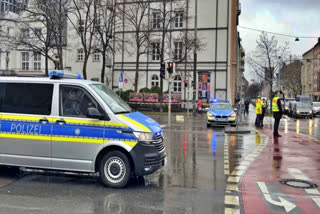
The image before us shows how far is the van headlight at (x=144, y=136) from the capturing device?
675 cm

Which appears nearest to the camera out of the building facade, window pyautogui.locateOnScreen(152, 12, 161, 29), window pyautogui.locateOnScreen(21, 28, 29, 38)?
window pyautogui.locateOnScreen(21, 28, 29, 38)

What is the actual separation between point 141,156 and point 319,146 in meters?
9.29

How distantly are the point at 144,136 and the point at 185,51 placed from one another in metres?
34.8

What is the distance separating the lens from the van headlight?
6754mm

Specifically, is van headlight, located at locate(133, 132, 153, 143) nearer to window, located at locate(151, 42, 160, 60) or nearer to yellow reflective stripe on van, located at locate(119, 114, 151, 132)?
yellow reflective stripe on van, located at locate(119, 114, 151, 132)

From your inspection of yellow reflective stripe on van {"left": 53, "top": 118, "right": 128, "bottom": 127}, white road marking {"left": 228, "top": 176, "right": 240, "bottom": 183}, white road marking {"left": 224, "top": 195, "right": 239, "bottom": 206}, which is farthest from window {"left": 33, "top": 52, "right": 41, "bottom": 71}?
white road marking {"left": 224, "top": 195, "right": 239, "bottom": 206}

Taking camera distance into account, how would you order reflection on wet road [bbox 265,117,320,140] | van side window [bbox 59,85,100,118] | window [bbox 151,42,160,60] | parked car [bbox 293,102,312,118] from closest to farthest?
van side window [bbox 59,85,100,118], reflection on wet road [bbox 265,117,320,140], parked car [bbox 293,102,312,118], window [bbox 151,42,160,60]

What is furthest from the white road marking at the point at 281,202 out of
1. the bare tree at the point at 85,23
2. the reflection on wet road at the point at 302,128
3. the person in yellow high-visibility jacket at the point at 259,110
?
the bare tree at the point at 85,23

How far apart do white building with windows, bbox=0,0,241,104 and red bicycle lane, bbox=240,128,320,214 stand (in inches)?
1132

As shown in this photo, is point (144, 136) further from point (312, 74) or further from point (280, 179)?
point (312, 74)

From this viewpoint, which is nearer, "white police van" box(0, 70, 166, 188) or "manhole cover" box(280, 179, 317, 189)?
"white police van" box(0, 70, 166, 188)

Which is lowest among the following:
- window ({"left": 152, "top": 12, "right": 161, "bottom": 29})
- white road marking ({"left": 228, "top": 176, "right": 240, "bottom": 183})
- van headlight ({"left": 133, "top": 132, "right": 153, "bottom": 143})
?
white road marking ({"left": 228, "top": 176, "right": 240, "bottom": 183})

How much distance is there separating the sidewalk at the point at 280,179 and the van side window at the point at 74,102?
3426 millimetres

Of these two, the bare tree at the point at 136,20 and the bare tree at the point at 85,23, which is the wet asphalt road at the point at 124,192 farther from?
the bare tree at the point at 136,20
